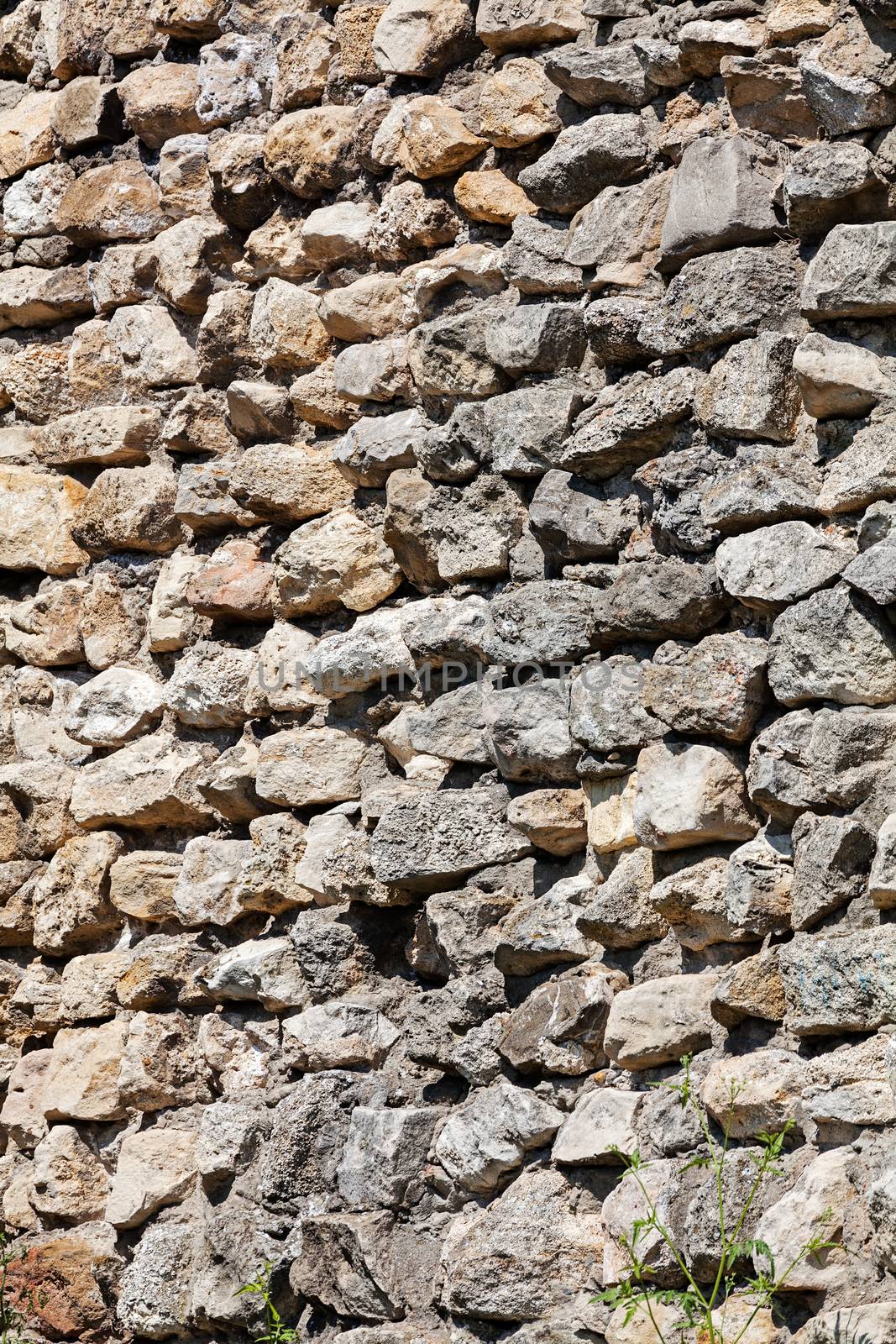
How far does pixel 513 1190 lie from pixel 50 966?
1666 millimetres

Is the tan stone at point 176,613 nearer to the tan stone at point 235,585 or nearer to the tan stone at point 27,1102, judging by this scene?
the tan stone at point 235,585

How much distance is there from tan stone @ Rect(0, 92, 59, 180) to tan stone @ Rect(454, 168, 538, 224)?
5.24 ft

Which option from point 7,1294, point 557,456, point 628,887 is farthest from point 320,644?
point 7,1294

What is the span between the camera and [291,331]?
3.87 meters

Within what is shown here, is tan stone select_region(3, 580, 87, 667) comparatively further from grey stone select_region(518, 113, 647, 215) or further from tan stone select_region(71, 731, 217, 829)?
grey stone select_region(518, 113, 647, 215)

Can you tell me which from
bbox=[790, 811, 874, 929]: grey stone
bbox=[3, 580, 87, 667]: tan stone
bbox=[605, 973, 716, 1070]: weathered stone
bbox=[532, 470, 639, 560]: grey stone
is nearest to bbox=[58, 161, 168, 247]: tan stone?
bbox=[3, 580, 87, 667]: tan stone

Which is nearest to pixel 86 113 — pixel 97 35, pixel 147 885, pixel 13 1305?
pixel 97 35

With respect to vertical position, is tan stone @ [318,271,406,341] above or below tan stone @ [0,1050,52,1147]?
above

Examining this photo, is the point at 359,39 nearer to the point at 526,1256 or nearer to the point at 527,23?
the point at 527,23

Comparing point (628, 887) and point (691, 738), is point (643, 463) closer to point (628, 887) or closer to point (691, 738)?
point (691, 738)

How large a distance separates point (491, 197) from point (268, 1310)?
220cm

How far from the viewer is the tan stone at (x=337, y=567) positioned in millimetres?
3631

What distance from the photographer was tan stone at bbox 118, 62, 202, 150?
428 cm

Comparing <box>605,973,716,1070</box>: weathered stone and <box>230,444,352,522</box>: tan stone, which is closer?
<box>605,973,716,1070</box>: weathered stone
